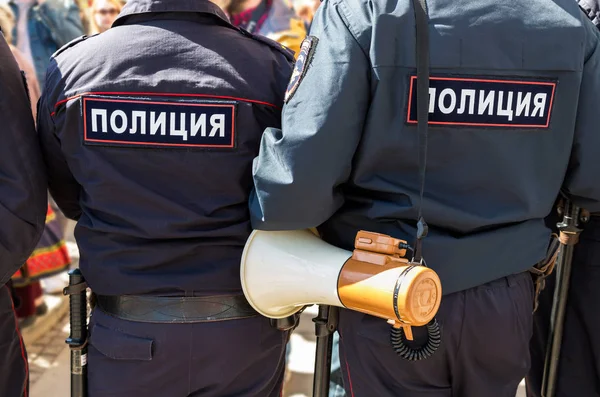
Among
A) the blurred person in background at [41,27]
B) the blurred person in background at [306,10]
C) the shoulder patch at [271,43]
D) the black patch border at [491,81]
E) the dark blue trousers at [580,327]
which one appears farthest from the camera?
the blurred person in background at [306,10]

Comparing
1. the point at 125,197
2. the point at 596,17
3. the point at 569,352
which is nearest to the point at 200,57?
the point at 125,197

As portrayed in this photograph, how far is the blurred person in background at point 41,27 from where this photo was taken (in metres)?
4.74

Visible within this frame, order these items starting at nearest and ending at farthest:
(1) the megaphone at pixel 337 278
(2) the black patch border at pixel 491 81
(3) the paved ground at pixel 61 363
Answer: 1. (1) the megaphone at pixel 337 278
2. (2) the black patch border at pixel 491 81
3. (3) the paved ground at pixel 61 363

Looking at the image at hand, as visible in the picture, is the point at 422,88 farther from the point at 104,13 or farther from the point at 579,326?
the point at 104,13

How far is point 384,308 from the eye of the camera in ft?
5.10

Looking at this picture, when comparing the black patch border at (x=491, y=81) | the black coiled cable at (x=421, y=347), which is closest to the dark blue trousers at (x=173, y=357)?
the black coiled cable at (x=421, y=347)

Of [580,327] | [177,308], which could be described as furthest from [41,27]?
[580,327]

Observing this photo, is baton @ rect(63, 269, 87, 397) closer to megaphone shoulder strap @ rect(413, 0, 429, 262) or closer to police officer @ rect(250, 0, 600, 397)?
police officer @ rect(250, 0, 600, 397)

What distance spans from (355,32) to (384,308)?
25.4 inches

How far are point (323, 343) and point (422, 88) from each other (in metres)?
0.78

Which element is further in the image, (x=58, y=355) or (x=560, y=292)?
(x=58, y=355)

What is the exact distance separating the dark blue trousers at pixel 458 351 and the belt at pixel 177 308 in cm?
31

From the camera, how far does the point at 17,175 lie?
188 cm

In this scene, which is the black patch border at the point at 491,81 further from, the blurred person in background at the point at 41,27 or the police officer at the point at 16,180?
the blurred person in background at the point at 41,27
